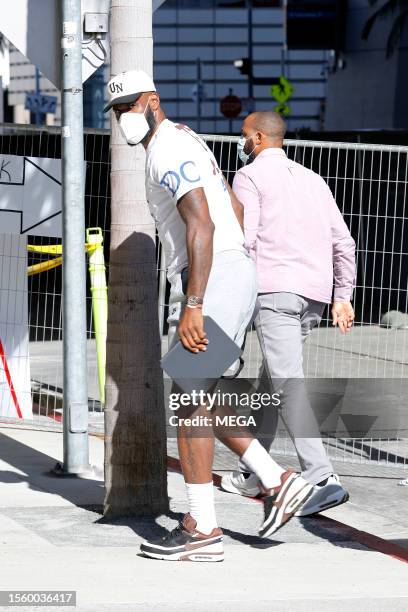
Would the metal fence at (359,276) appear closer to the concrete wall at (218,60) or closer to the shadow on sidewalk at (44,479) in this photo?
the shadow on sidewalk at (44,479)

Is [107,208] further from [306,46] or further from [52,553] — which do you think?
[306,46]

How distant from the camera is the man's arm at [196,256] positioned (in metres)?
5.44

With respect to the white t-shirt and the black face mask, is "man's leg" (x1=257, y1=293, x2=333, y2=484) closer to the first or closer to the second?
the black face mask

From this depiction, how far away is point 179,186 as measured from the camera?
18.1ft

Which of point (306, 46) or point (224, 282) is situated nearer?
point (224, 282)

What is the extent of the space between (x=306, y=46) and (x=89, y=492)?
43.6 metres

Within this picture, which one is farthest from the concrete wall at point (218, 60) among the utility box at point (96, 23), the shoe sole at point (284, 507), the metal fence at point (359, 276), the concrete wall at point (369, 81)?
the shoe sole at point (284, 507)

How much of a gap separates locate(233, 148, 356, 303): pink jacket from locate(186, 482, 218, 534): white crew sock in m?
1.45

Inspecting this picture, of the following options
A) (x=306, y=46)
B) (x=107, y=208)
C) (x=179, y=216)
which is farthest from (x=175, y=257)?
(x=306, y=46)

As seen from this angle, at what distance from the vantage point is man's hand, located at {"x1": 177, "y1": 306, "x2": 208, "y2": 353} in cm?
546

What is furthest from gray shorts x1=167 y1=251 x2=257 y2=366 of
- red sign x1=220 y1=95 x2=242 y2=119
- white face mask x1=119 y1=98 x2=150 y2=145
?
red sign x1=220 y1=95 x2=242 y2=119

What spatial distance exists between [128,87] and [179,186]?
1.87ft

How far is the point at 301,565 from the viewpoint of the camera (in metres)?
5.57

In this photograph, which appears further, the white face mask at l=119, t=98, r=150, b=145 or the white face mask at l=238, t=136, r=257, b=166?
the white face mask at l=238, t=136, r=257, b=166
